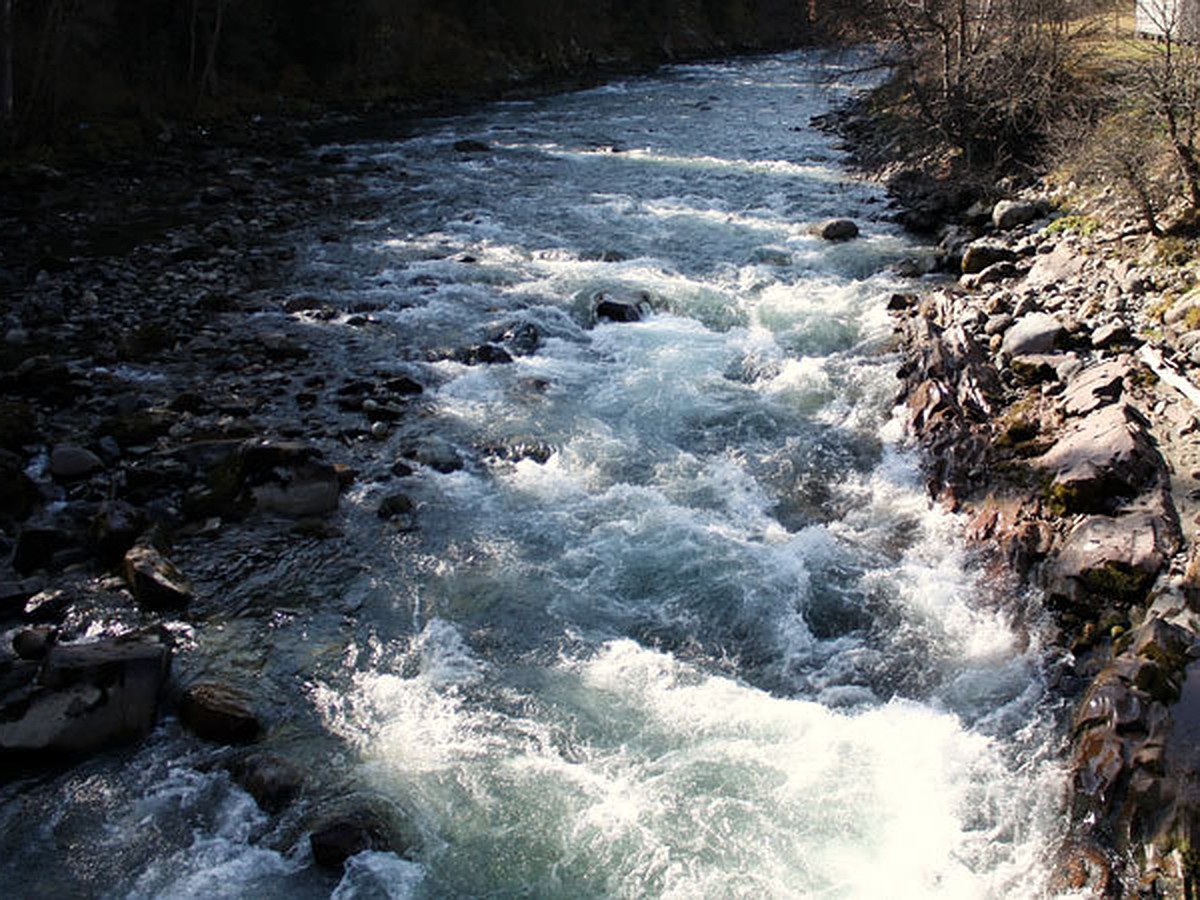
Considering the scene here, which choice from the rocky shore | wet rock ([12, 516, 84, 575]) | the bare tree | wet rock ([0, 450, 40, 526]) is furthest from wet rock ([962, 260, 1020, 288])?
wet rock ([0, 450, 40, 526])

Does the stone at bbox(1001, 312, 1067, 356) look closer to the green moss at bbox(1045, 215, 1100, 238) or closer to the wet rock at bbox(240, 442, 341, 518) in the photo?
the green moss at bbox(1045, 215, 1100, 238)

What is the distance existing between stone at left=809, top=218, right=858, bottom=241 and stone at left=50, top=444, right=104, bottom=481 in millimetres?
12307

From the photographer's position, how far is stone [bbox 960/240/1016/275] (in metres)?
14.7

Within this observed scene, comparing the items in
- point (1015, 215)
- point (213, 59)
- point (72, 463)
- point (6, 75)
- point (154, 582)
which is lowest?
point (154, 582)

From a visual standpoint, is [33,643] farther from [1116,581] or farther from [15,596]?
[1116,581]

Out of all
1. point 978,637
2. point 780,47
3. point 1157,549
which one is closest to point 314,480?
point 978,637

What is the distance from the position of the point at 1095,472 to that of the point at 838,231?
32.9ft

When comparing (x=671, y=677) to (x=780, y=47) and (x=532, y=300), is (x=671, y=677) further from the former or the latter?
(x=780, y=47)

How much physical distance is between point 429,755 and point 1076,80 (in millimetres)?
17124

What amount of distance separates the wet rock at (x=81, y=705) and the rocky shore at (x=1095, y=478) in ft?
19.4

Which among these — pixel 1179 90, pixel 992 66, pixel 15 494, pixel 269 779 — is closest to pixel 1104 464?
pixel 1179 90

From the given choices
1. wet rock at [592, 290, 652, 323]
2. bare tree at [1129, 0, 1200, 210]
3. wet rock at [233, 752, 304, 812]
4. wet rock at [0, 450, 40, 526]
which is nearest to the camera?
wet rock at [233, 752, 304, 812]

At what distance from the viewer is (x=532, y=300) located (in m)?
15.5

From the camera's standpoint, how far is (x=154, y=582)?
8.28 m
